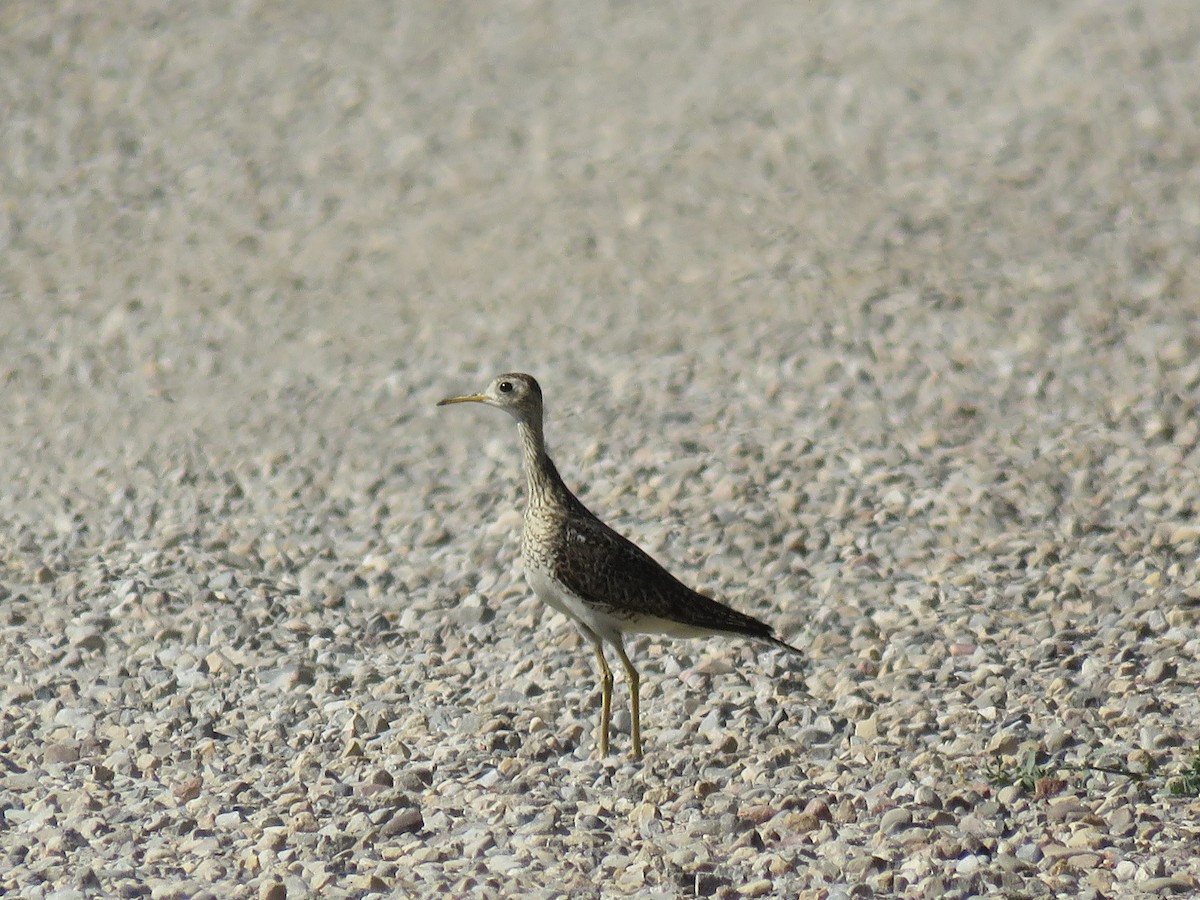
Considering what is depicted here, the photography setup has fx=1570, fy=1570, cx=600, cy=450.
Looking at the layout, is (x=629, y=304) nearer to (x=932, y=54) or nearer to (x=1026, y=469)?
(x=1026, y=469)

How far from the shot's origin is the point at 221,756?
7836 millimetres

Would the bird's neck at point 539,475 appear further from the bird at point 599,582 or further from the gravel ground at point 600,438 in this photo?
the gravel ground at point 600,438

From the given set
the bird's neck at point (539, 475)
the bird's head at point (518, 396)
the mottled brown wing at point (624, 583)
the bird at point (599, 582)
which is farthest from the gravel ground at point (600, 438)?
the bird's head at point (518, 396)

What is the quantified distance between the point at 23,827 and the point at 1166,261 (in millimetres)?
→ 9917

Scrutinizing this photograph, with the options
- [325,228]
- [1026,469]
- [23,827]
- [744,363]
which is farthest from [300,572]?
[325,228]

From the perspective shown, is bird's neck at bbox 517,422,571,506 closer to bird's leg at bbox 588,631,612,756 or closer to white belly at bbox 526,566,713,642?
white belly at bbox 526,566,713,642

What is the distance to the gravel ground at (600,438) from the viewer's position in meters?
7.10

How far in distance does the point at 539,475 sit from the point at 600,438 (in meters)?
3.29

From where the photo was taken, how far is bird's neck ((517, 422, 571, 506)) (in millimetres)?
7672

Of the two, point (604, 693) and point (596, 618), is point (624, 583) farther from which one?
point (604, 693)

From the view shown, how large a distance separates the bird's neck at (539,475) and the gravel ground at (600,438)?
1.19 metres

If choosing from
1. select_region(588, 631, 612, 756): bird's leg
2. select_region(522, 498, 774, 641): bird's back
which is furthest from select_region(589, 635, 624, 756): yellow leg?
select_region(522, 498, 774, 641): bird's back

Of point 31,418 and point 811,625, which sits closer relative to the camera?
point 811,625

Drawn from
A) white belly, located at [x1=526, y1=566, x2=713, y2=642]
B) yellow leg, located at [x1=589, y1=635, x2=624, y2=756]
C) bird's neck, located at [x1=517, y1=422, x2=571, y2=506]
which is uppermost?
bird's neck, located at [x1=517, y1=422, x2=571, y2=506]
